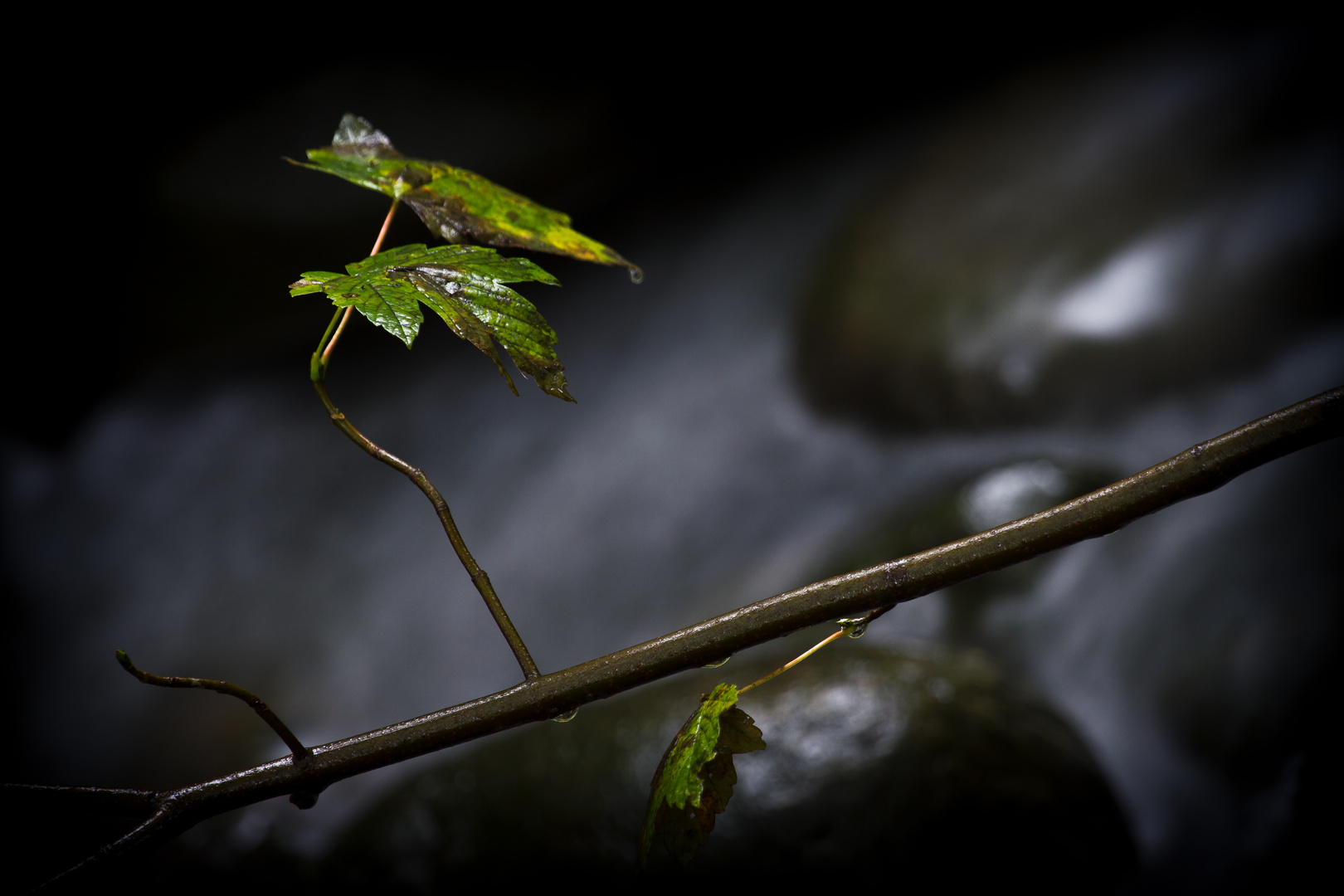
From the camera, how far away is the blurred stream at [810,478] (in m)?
3.19

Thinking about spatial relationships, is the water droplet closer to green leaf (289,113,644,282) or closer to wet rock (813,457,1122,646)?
green leaf (289,113,644,282)

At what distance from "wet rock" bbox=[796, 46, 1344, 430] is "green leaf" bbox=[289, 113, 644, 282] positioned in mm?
3675

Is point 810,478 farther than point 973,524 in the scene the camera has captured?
Yes

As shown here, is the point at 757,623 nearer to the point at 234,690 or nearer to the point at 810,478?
the point at 234,690

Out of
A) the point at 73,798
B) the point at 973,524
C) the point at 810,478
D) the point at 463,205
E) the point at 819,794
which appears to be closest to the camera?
the point at 73,798

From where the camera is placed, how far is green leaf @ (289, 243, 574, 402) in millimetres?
750

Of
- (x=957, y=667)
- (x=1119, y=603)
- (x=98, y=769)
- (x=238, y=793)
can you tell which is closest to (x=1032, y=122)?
(x=1119, y=603)

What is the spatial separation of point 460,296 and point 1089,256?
4.32 meters

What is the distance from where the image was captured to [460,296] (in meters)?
0.79

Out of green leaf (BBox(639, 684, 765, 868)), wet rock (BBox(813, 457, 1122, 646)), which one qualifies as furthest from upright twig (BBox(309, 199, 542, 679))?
wet rock (BBox(813, 457, 1122, 646))

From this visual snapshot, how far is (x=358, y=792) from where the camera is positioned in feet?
12.6

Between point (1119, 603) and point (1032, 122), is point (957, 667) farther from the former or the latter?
point (1032, 122)

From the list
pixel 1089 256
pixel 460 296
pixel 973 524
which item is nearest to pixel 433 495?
pixel 460 296

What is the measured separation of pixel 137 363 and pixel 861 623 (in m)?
6.13
